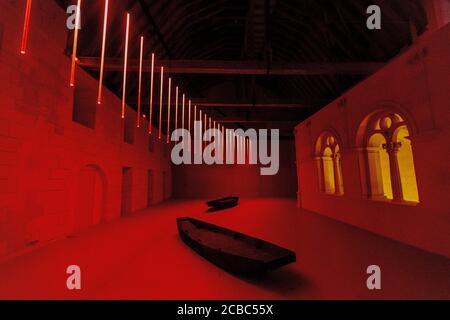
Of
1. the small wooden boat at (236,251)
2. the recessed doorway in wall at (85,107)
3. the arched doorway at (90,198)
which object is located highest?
the recessed doorway in wall at (85,107)

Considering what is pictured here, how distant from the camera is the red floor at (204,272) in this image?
2.33 m

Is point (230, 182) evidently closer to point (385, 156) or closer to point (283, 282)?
point (385, 156)

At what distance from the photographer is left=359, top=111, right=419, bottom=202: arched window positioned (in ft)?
14.5

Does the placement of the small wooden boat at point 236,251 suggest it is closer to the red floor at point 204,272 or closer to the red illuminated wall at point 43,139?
the red floor at point 204,272

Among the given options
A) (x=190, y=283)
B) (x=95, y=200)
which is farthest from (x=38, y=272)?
(x=95, y=200)

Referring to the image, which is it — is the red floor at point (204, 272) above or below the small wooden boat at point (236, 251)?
below

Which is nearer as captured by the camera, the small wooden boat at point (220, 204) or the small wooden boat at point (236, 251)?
the small wooden boat at point (236, 251)

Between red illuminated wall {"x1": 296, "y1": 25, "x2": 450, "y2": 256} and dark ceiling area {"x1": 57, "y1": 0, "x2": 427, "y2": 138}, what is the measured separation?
171 cm

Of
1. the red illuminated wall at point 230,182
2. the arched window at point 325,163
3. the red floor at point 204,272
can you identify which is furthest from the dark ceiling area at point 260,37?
the red illuminated wall at point 230,182

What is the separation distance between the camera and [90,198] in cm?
590

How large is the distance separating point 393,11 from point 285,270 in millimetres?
6435

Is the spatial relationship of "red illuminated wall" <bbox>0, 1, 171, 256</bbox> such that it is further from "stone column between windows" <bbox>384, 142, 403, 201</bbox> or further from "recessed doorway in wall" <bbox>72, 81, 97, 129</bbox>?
"stone column between windows" <bbox>384, 142, 403, 201</bbox>

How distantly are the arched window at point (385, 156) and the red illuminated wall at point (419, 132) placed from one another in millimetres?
208

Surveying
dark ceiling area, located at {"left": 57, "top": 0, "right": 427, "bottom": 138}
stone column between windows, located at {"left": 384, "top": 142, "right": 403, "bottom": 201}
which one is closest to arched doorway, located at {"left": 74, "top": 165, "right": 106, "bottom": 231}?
dark ceiling area, located at {"left": 57, "top": 0, "right": 427, "bottom": 138}
